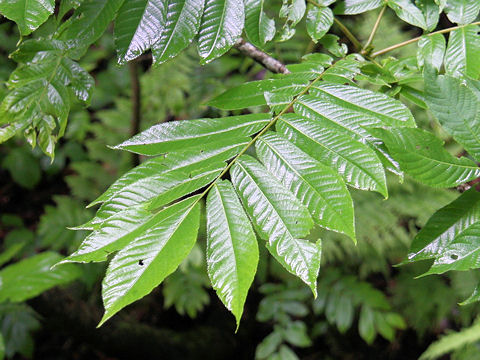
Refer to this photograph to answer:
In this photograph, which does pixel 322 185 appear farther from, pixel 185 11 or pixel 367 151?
pixel 185 11

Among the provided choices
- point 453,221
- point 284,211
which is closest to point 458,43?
point 453,221

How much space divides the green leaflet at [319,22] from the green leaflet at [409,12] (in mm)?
146

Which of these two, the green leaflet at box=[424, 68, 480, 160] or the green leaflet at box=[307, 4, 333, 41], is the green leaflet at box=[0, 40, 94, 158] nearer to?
the green leaflet at box=[307, 4, 333, 41]

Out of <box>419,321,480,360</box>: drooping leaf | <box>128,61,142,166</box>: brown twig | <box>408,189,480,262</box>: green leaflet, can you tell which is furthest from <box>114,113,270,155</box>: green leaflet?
<box>419,321,480,360</box>: drooping leaf

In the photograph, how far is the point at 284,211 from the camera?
2.25 ft

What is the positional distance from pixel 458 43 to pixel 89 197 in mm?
2547

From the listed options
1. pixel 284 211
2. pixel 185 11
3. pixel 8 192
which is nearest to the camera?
pixel 284 211

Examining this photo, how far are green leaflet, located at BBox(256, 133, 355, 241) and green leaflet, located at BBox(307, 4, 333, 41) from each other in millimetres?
339

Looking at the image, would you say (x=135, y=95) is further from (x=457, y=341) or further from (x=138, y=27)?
(x=457, y=341)

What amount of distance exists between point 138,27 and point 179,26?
0.08m

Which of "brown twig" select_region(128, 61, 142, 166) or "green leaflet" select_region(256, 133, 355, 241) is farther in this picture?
"brown twig" select_region(128, 61, 142, 166)

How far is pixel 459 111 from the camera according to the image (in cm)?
75

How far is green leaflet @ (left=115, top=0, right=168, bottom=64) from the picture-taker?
85cm

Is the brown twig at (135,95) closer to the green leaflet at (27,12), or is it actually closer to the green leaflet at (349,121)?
the green leaflet at (27,12)
